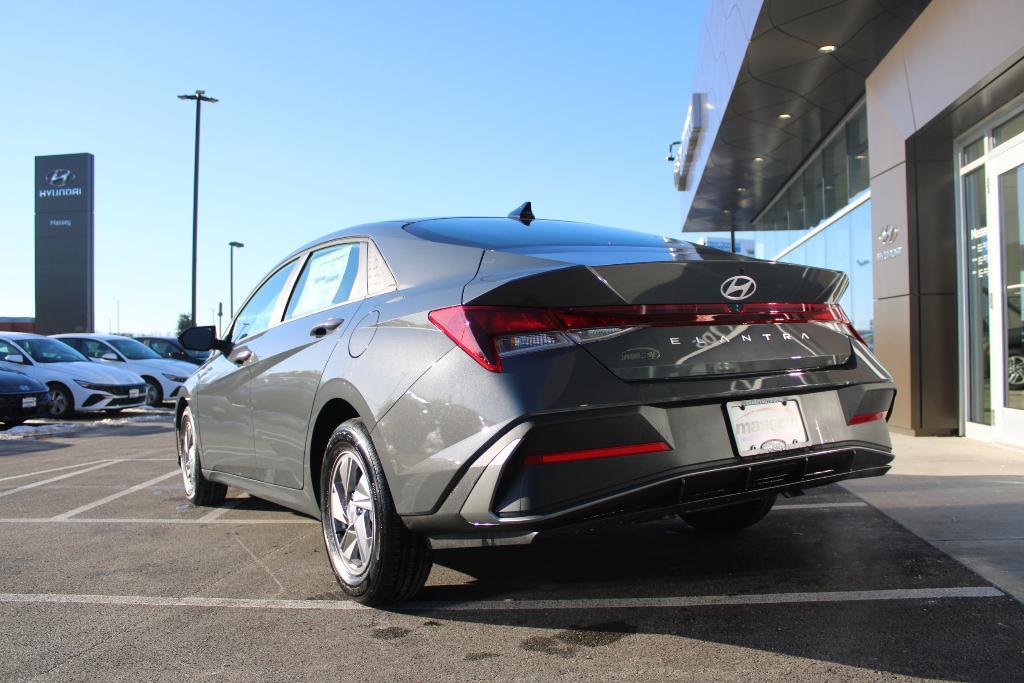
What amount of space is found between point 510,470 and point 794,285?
1.37 metres

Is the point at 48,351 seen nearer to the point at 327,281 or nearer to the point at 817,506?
the point at 327,281

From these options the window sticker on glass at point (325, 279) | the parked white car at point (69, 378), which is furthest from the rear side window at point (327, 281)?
the parked white car at point (69, 378)

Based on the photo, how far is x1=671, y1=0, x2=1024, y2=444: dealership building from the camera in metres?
7.33

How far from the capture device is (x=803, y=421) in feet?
9.93

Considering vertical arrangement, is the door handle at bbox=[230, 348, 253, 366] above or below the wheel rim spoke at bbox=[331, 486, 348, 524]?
above

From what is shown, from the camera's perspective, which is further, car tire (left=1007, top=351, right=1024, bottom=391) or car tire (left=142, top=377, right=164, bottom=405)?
car tire (left=142, top=377, right=164, bottom=405)

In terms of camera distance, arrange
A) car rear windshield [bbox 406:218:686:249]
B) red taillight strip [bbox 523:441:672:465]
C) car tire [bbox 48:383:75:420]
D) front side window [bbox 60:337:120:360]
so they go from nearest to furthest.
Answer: red taillight strip [bbox 523:441:672:465] < car rear windshield [bbox 406:218:686:249] < car tire [bbox 48:383:75:420] < front side window [bbox 60:337:120:360]

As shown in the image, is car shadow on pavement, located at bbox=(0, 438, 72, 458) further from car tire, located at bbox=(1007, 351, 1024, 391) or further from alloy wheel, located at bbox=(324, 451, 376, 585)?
car tire, located at bbox=(1007, 351, 1024, 391)

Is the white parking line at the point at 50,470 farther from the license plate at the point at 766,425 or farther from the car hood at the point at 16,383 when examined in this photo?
the license plate at the point at 766,425

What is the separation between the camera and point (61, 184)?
137 ft

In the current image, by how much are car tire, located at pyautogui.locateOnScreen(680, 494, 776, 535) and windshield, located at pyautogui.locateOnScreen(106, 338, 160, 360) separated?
15474mm

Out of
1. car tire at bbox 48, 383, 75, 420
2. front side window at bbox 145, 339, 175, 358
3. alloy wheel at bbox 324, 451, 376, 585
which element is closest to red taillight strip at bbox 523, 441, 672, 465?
alloy wheel at bbox 324, 451, 376, 585

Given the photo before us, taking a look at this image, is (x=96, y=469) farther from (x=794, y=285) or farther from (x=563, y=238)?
(x=794, y=285)

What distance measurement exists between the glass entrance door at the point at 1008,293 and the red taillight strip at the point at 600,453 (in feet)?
19.6
